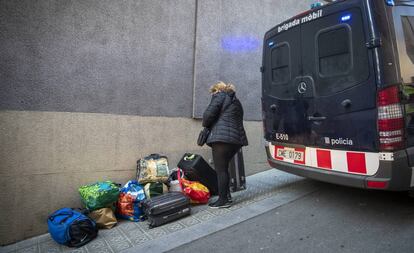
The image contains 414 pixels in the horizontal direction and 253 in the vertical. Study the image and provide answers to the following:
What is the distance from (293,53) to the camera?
403 cm

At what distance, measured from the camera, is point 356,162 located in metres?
3.30

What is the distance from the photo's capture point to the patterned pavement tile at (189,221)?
378cm

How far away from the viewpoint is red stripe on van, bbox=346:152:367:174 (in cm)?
323

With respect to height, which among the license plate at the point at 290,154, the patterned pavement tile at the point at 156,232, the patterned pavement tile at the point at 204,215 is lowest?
the patterned pavement tile at the point at 156,232

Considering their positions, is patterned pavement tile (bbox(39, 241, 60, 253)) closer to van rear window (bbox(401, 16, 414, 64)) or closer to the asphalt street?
the asphalt street

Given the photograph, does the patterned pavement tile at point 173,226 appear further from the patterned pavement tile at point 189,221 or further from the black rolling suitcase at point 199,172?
the black rolling suitcase at point 199,172

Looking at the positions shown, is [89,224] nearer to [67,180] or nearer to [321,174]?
[67,180]

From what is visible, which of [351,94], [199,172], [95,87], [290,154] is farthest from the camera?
[199,172]

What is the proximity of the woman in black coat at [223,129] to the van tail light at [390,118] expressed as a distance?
5.64ft

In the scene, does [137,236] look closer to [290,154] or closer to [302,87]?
[290,154]

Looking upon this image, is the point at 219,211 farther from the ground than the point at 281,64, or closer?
closer

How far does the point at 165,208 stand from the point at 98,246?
2.73ft

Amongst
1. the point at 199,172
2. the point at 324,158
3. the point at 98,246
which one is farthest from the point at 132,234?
the point at 324,158

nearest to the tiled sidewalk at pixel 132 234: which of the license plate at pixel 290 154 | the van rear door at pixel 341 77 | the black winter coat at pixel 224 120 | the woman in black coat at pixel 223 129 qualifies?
the woman in black coat at pixel 223 129
